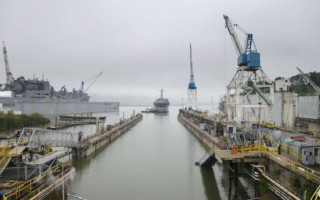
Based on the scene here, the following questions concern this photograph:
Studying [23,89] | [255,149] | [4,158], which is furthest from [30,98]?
[255,149]

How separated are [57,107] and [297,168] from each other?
94.2 m

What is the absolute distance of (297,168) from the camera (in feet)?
34.8

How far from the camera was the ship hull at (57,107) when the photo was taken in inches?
2682

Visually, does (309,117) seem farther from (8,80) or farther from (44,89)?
(8,80)

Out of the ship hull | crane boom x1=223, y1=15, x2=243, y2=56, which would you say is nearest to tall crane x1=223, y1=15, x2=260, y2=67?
crane boom x1=223, y1=15, x2=243, y2=56

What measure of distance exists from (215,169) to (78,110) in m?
95.2

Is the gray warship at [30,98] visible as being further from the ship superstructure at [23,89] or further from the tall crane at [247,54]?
the tall crane at [247,54]

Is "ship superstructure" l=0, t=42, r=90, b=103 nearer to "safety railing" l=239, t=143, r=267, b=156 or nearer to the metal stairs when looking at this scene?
the metal stairs

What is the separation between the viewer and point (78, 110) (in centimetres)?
10062

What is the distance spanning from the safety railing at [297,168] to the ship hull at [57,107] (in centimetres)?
8004

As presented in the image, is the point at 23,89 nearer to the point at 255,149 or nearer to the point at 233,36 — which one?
the point at 233,36

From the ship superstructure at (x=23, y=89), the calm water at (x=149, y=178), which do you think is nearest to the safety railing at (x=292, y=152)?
the calm water at (x=149, y=178)

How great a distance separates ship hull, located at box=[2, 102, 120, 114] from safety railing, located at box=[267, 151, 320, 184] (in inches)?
3151

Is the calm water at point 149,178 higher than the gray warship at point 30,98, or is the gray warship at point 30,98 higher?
the gray warship at point 30,98
